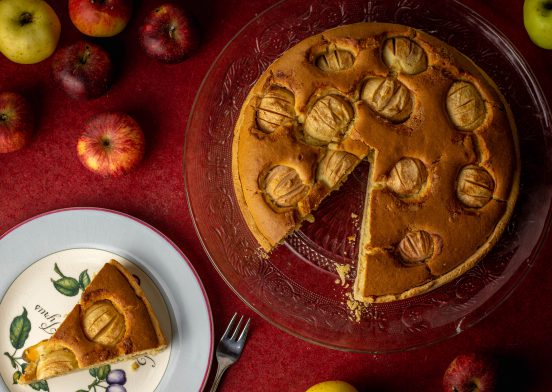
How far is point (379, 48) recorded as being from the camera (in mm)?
2451

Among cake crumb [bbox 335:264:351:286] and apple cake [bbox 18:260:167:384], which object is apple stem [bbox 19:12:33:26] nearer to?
apple cake [bbox 18:260:167:384]

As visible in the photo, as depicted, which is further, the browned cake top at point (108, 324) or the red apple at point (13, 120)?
the red apple at point (13, 120)

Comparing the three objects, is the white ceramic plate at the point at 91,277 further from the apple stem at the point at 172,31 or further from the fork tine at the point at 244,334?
Answer: the apple stem at the point at 172,31

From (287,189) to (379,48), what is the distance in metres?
0.67

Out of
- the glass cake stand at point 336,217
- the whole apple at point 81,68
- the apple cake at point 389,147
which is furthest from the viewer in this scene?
the whole apple at point 81,68

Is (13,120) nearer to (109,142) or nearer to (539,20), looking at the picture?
(109,142)

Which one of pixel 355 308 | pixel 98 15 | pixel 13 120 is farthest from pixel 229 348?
pixel 98 15

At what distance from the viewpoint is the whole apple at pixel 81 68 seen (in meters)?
2.72

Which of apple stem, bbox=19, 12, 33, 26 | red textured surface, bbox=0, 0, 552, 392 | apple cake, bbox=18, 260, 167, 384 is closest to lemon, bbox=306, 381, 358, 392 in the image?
red textured surface, bbox=0, 0, 552, 392

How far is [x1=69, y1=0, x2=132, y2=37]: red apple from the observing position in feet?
8.86

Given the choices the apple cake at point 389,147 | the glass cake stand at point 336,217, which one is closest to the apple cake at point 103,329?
the glass cake stand at point 336,217

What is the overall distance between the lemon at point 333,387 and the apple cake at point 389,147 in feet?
1.53

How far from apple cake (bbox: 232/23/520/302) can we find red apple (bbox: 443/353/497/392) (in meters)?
0.49

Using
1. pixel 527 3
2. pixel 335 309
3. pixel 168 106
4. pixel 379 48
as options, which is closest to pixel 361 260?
pixel 335 309
